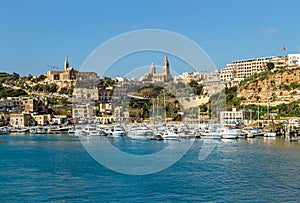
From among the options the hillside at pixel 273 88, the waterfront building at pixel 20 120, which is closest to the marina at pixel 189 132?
the hillside at pixel 273 88

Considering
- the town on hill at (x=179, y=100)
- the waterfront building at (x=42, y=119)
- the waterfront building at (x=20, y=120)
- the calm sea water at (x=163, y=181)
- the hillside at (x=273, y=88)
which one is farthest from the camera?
the waterfront building at (x=42, y=119)

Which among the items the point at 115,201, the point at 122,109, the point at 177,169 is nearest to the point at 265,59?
the point at 122,109

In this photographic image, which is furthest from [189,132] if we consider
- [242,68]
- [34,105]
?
[242,68]

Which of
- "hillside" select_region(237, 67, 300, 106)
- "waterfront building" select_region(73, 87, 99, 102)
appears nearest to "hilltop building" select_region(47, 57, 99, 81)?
"waterfront building" select_region(73, 87, 99, 102)

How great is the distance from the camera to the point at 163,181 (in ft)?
37.0

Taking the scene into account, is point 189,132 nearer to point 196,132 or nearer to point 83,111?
point 196,132

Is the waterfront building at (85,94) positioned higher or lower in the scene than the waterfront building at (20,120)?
higher

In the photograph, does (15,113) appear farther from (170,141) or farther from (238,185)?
(238,185)

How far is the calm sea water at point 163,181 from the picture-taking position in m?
9.66

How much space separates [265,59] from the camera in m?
46.8

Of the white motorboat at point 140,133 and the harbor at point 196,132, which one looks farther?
the white motorboat at point 140,133

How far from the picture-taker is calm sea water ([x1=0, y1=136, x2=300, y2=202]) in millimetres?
9664

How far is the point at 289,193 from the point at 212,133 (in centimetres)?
1437

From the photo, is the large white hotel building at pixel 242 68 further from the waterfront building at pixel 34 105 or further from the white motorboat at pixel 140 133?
the white motorboat at pixel 140 133
